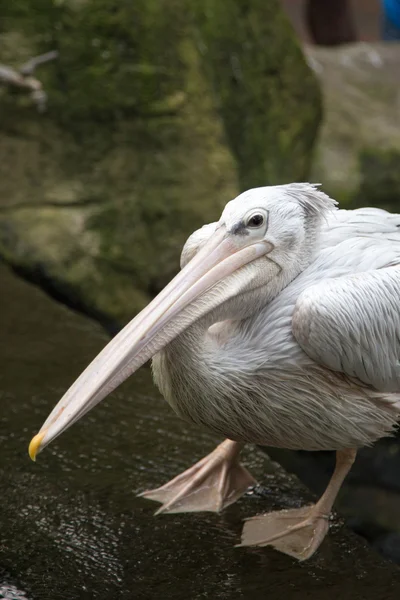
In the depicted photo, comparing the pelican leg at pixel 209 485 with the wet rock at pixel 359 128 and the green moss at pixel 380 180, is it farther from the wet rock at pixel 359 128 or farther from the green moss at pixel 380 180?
the green moss at pixel 380 180

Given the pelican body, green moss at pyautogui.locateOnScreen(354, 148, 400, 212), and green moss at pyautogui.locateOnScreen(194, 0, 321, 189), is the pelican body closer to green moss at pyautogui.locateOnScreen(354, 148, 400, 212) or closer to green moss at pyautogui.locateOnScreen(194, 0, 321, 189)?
green moss at pyautogui.locateOnScreen(194, 0, 321, 189)

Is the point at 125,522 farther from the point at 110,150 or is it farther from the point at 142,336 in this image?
the point at 110,150

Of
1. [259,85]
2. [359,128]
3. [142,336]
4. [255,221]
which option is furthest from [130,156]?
[142,336]

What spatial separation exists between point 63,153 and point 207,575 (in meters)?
3.52

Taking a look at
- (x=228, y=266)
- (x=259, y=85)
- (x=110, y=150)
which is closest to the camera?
(x=228, y=266)

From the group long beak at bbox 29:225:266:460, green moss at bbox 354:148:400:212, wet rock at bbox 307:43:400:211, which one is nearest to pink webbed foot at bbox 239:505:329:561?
long beak at bbox 29:225:266:460

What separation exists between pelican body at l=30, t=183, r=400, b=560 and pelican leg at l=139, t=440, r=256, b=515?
21cm

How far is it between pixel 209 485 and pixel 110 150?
2988 mm

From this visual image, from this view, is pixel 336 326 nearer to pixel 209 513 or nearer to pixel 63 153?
pixel 209 513

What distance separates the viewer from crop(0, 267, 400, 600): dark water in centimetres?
268

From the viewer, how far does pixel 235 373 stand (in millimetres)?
2736

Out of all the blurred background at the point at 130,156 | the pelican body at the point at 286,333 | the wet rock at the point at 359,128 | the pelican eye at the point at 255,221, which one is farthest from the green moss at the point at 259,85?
the pelican eye at the point at 255,221

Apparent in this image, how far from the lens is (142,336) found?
243cm

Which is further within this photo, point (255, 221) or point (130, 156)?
point (130, 156)
